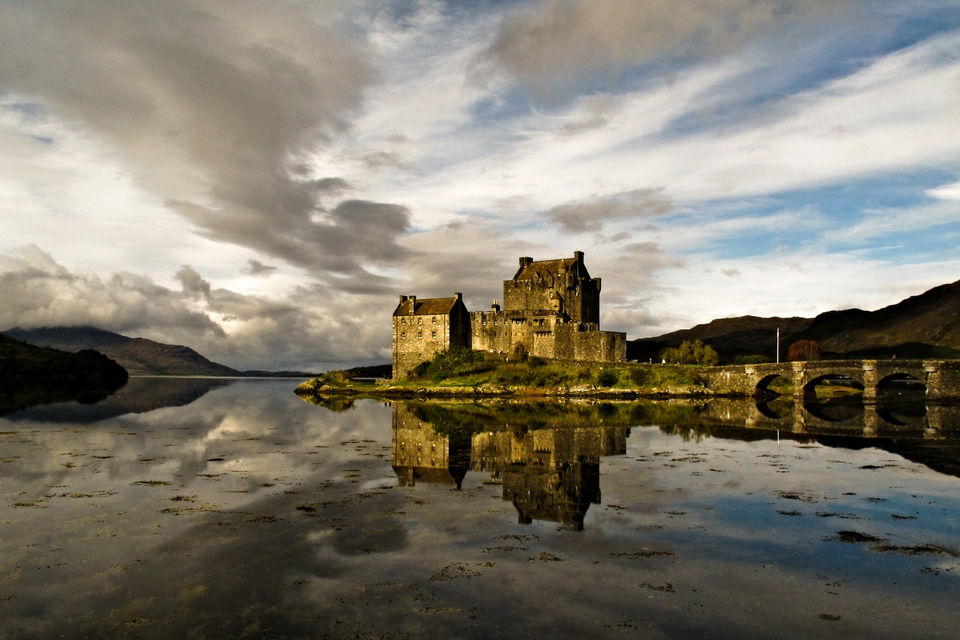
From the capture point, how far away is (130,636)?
802cm

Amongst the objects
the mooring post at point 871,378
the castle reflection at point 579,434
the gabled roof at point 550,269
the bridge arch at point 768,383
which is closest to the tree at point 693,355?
the bridge arch at point 768,383

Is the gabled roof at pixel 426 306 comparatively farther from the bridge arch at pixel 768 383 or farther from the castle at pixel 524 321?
the bridge arch at pixel 768 383

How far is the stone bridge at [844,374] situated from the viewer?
5591 centimetres

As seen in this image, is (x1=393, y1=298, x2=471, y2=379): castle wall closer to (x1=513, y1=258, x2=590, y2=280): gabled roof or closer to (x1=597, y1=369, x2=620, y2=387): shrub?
(x1=513, y1=258, x2=590, y2=280): gabled roof

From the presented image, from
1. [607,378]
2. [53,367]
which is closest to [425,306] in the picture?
[607,378]

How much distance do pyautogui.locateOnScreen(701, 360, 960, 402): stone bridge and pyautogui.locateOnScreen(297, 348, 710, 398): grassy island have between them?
264 centimetres

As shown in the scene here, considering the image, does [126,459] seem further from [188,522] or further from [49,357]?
[49,357]

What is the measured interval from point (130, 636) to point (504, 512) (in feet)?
28.8

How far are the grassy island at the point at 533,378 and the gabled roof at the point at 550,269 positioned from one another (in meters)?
10.8

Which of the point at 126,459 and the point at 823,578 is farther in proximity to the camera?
the point at 126,459

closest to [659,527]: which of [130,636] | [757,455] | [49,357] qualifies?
[130,636]

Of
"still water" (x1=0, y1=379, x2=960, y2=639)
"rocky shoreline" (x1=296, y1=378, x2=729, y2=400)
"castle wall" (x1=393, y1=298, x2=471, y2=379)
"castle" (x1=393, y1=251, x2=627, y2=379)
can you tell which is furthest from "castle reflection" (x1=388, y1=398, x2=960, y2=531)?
"castle wall" (x1=393, y1=298, x2=471, y2=379)

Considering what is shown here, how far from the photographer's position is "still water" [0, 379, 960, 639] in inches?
341

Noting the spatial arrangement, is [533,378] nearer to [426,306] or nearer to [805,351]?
[426,306]
